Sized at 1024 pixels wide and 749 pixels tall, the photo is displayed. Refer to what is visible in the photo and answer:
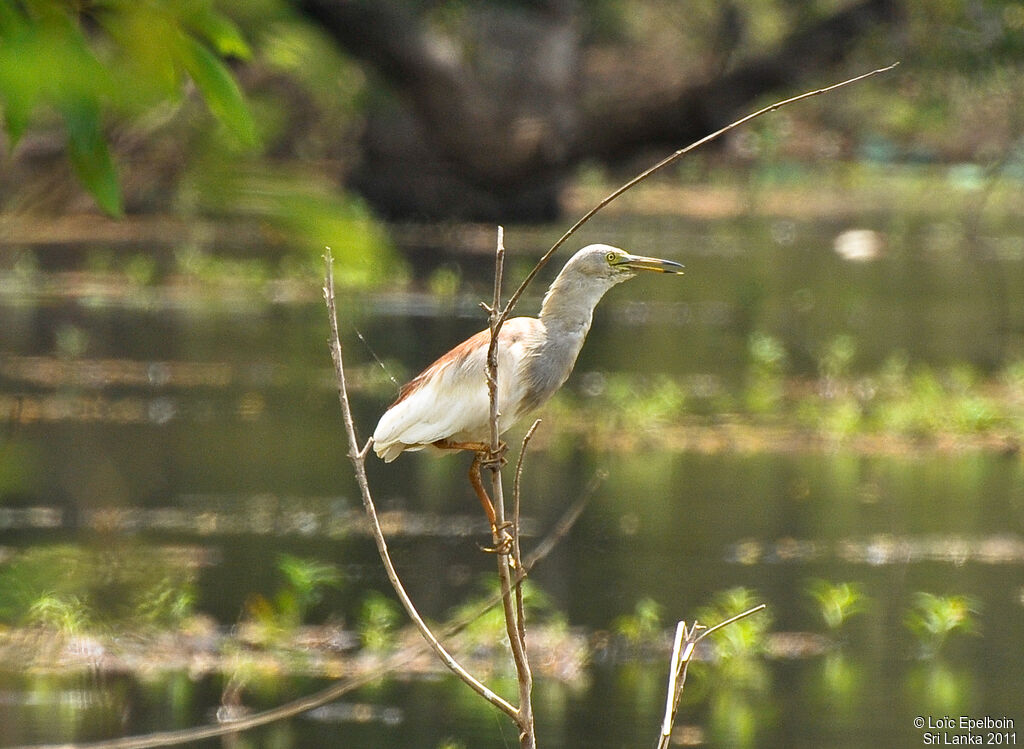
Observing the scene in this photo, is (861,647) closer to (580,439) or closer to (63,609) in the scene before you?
(580,439)

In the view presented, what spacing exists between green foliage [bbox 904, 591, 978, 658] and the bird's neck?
303 centimetres

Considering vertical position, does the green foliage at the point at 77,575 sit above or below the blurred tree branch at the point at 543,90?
below

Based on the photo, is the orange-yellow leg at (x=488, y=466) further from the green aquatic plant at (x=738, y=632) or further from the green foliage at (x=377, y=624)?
the green aquatic plant at (x=738, y=632)

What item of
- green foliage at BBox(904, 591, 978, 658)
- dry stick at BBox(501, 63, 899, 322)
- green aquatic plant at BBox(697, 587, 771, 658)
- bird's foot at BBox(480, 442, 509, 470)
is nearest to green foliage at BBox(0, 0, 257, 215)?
dry stick at BBox(501, 63, 899, 322)

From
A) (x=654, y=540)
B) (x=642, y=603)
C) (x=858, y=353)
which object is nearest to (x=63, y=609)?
(x=642, y=603)

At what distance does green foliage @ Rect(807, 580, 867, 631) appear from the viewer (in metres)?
6.06

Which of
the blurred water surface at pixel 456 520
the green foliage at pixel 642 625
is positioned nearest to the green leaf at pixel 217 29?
the blurred water surface at pixel 456 520

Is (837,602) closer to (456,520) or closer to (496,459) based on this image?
(456,520)

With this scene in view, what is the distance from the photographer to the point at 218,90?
1.23 meters

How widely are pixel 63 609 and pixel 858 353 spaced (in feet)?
38.3

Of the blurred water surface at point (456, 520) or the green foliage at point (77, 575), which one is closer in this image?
the green foliage at point (77, 575)

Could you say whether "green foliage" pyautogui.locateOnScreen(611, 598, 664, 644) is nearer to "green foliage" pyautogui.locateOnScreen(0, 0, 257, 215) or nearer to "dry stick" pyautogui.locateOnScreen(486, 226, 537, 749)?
"dry stick" pyautogui.locateOnScreen(486, 226, 537, 749)

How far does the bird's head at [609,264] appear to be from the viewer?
321cm

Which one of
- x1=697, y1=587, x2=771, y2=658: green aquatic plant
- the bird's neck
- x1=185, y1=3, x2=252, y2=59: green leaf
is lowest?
x1=697, y1=587, x2=771, y2=658: green aquatic plant
